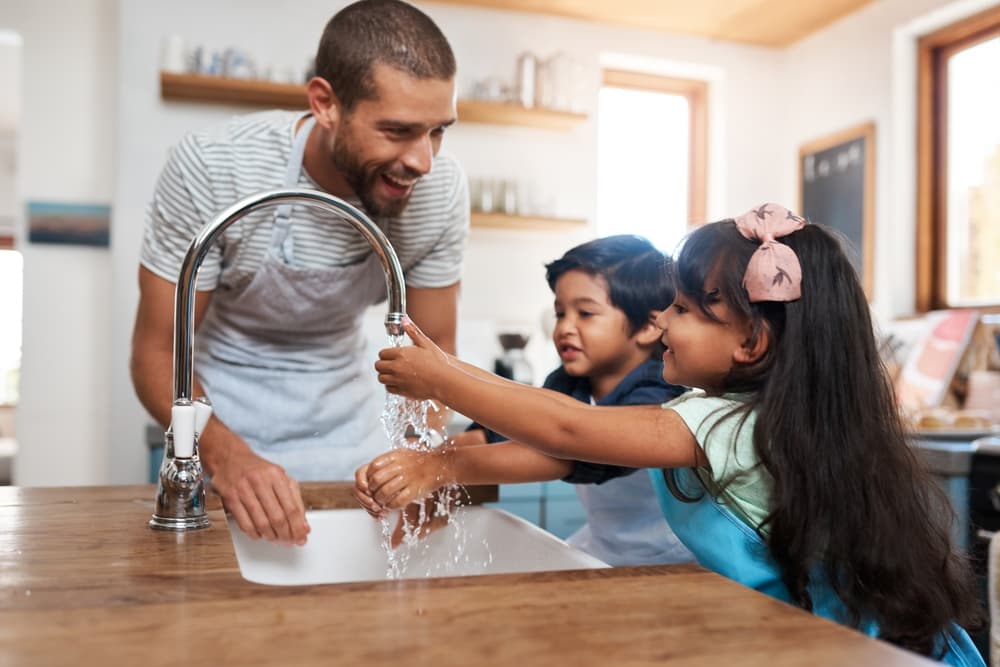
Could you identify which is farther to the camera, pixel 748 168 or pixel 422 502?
pixel 748 168

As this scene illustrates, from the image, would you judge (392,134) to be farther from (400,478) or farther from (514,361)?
(514,361)

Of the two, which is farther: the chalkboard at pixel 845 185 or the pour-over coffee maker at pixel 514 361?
the chalkboard at pixel 845 185

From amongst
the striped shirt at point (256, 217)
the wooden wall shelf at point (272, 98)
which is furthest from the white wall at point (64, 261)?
the striped shirt at point (256, 217)

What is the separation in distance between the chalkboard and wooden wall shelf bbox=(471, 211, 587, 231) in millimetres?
859

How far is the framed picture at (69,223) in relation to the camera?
3.15 m

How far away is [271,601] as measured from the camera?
0.63 m

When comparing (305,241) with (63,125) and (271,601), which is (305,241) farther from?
(63,125)

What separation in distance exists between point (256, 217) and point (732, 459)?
87 centimetres

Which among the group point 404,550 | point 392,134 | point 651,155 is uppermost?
point 651,155

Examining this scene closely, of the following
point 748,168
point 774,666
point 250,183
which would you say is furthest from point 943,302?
point 774,666

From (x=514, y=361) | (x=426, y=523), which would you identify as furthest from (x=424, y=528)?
(x=514, y=361)

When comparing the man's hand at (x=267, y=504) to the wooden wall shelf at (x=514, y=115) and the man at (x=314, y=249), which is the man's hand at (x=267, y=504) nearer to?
the man at (x=314, y=249)

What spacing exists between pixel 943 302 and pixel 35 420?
3122mm

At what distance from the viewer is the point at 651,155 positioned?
155 inches
